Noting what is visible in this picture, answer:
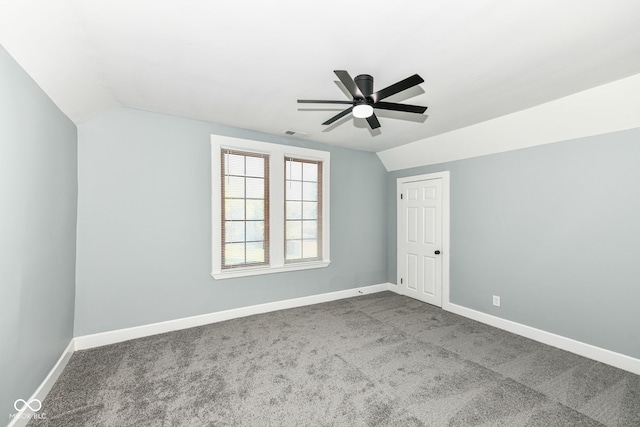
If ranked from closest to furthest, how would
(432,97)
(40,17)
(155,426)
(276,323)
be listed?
(40,17) → (155,426) → (432,97) → (276,323)

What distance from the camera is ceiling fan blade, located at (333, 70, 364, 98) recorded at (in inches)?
69.7

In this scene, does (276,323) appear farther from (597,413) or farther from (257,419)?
(597,413)

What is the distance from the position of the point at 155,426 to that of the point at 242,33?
8.64 ft

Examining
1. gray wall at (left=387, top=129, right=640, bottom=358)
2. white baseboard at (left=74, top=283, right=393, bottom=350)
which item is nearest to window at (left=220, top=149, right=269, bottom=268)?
white baseboard at (left=74, top=283, right=393, bottom=350)

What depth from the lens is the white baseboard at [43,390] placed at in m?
1.74

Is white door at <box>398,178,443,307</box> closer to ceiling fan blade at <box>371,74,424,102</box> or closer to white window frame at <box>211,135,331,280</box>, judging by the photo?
white window frame at <box>211,135,331,280</box>

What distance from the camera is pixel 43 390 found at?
6.77ft

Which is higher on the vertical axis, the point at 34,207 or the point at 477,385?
the point at 34,207

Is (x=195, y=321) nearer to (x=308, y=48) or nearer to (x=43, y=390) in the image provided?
(x=43, y=390)

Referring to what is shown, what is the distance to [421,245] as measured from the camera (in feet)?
14.8

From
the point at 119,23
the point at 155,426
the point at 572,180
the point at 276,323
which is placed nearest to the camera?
the point at 119,23

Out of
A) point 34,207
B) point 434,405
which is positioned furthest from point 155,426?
point 434,405

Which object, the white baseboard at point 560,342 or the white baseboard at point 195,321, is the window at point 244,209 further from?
the white baseboard at point 560,342

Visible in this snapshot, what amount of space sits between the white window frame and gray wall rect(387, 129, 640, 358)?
1943mm
